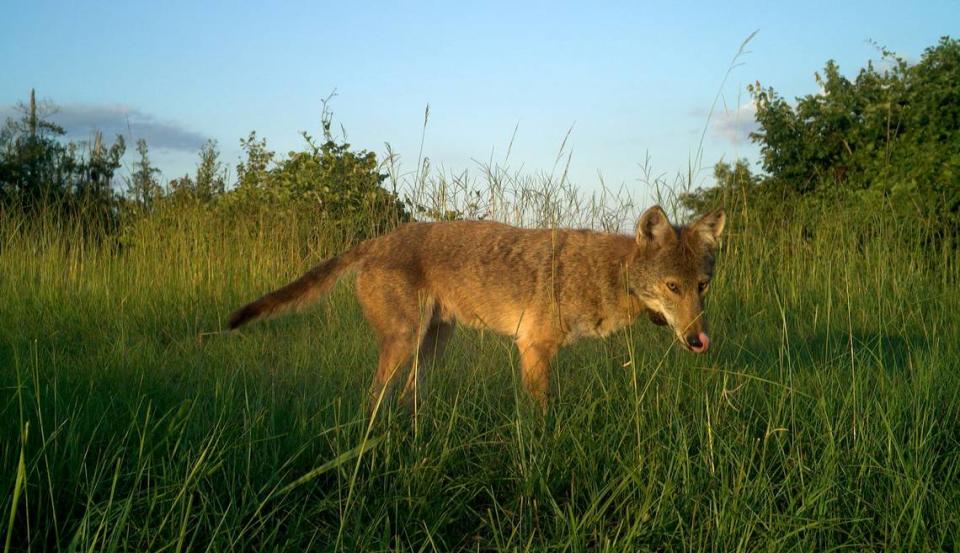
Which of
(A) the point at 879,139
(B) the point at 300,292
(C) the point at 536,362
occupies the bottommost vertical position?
(C) the point at 536,362

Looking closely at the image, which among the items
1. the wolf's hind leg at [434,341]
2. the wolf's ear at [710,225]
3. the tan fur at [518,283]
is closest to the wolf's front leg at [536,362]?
the tan fur at [518,283]

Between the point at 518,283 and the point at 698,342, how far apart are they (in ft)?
4.49

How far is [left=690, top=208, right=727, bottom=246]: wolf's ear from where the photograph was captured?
16.2 feet

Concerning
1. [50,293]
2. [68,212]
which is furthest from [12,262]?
[68,212]

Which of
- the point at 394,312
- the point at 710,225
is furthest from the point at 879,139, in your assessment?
the point at 394,312

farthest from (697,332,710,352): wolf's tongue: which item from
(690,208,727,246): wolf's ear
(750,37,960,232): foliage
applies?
(750,37,960,232): foliage

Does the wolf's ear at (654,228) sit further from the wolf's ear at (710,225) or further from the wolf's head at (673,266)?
the wolf's ear at (710,225)

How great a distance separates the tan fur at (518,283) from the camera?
4.88 metres

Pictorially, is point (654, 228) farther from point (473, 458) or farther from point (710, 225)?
point (473, 458)

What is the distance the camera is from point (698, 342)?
4.41 metres

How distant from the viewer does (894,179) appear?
927 centimetres

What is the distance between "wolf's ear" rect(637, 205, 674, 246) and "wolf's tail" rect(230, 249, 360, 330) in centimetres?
202

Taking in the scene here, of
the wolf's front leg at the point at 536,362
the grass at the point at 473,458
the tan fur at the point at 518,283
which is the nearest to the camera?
the grass at the point at 473,458

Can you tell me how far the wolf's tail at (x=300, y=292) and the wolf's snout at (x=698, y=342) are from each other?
2.41 meters
